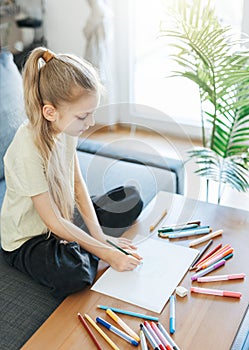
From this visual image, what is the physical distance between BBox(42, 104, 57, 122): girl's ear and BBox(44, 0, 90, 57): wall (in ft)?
5.65

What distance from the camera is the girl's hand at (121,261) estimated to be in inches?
48.4

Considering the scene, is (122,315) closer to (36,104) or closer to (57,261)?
(57,261)

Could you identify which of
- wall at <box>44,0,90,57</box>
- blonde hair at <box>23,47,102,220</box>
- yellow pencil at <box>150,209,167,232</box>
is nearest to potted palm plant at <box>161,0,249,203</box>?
yellow pencil at <box>150,209,167,232</box>

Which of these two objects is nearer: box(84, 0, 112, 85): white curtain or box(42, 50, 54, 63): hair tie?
box(42, 50, 54, 63): hair tie

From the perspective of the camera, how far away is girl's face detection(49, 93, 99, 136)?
121cm

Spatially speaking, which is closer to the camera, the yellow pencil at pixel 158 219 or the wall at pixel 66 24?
the yellow pencil at pixel 158 219

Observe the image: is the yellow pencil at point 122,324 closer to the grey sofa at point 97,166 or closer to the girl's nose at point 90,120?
the grey sofa at point 97,166

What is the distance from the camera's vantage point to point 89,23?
270cm

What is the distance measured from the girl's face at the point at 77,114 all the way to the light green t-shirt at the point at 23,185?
0.08 metres

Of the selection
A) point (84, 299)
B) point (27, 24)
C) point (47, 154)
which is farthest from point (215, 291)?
point (27, 24)

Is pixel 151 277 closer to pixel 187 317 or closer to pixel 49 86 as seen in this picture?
pixel 187 317

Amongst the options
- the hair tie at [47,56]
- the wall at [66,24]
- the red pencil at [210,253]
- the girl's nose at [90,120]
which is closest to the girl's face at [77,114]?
the girl's nose at [90,120]

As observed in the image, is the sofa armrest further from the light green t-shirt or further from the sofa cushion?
the light green t-shirt

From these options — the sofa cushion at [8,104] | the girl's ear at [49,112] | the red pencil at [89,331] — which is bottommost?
the red pencil at [89,331]
